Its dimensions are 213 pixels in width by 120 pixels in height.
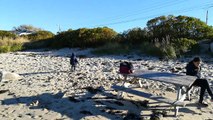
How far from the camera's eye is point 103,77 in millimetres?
12266

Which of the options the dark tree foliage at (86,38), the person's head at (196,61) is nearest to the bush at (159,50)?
the dark tree foliage at (86,38)

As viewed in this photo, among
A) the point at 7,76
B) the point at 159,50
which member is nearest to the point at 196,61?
the point at 7,76

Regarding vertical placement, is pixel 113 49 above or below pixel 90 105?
above

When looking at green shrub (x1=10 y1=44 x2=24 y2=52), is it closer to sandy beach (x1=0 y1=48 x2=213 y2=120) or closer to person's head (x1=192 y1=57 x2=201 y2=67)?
sandy beach (x1=0 y1=48 x2=213 y2=120)

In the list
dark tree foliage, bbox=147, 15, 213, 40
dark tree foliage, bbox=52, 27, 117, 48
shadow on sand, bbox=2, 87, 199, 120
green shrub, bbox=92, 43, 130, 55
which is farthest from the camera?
dark tree foliage, bbox=52, 27, 117, 48

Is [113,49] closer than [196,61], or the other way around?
[196,61]

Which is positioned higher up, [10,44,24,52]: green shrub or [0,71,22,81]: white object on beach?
[10,44,24,52]: green shrub

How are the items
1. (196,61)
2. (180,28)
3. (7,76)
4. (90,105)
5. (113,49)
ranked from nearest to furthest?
(90,105)
(196,61)
(7,76)
(113,49)
(180,28)

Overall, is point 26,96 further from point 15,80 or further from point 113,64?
point 113,64

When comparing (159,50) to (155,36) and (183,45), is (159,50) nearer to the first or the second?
(183,45)

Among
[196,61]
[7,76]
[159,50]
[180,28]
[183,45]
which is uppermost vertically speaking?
[180,28]

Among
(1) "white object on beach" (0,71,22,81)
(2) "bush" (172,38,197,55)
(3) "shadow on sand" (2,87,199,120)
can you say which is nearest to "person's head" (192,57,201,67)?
(3) "shadow on sand" (2,87,199,120)

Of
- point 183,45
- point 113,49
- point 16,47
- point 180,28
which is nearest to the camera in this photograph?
point 183,45

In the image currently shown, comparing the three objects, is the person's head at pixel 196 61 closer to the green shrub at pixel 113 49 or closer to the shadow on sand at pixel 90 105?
the shadow on sand at pixel 90 105
